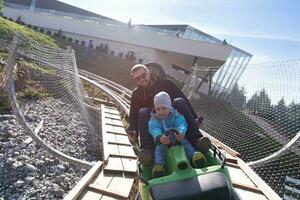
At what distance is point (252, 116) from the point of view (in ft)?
27.3

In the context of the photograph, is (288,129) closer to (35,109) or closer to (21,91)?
(35,109)

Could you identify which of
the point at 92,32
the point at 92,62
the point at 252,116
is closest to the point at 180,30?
the point at 92,32

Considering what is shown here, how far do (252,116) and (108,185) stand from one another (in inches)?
211

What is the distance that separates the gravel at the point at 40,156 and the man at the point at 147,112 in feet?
4.14

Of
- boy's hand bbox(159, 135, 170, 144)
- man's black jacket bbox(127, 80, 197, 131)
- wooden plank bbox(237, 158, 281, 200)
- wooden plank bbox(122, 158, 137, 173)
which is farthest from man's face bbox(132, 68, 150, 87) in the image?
wooden plank bbox(237, 158, 281, 200)

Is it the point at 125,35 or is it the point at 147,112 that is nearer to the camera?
the point at 147,112

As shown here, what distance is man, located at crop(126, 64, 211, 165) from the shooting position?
3.13 metres

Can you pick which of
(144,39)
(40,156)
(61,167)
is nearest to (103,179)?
(61,167)

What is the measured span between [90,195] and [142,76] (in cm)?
128

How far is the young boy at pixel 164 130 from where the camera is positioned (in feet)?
9.71

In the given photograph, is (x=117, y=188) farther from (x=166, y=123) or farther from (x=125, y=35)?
(x=125, y=35)

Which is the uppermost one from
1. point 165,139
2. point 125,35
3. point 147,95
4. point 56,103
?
point 125,35

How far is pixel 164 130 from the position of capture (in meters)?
3.28

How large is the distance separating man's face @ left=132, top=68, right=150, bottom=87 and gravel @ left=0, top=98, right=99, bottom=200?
1527 mm
